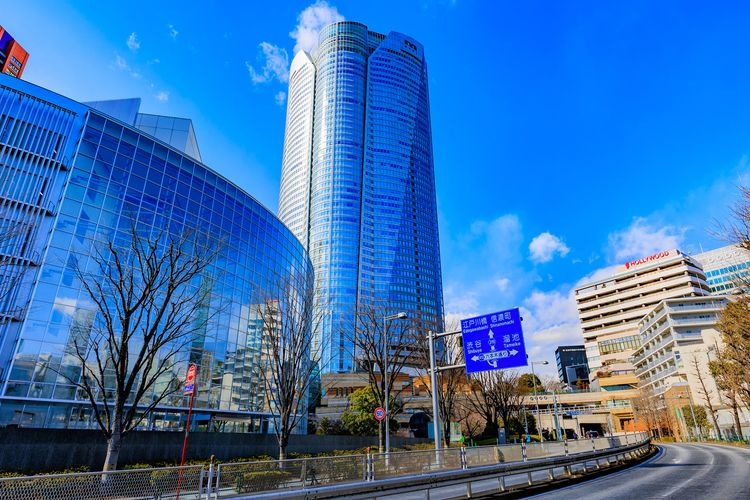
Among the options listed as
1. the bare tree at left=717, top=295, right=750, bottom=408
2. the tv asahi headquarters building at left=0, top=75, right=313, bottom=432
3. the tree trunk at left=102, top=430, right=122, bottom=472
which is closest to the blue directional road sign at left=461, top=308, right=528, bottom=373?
the tree trunk at left=102, top=430, right=122, bottom=472

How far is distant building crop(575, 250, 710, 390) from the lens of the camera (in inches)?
3819

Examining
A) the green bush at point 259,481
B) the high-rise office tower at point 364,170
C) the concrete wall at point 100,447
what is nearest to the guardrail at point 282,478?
the green bush at point 259,481

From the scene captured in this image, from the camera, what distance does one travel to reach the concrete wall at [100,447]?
1576 centimetres

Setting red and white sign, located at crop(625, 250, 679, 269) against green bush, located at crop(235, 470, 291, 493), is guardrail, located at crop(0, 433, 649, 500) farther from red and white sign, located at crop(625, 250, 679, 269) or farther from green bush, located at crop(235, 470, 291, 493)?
red and white sign, located at crop(625, 250, 679, 269)

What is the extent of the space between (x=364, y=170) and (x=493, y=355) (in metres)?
144

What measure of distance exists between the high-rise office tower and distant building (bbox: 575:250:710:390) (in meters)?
50.0

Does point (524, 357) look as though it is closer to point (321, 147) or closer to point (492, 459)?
point (492, 459)

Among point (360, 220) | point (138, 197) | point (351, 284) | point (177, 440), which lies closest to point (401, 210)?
point (360, 220)

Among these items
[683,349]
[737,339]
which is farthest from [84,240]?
[683,349]

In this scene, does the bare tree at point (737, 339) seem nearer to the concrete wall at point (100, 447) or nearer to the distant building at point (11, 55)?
the concrete wall at point (100, 447)

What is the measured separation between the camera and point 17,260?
25.8 meters

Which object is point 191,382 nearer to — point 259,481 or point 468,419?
point 259,481

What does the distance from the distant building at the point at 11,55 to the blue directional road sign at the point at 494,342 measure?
2783 inches

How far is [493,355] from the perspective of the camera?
16562 mm
